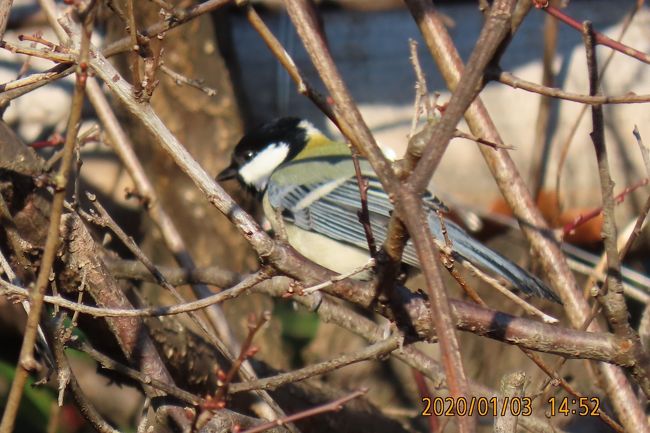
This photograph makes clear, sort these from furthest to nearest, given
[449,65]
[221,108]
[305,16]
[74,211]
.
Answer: [221,108], [449,65], [74,211], [305,16]

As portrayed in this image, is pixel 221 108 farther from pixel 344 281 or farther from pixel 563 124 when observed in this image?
pixel 344 281

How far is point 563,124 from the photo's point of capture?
386 centimetres

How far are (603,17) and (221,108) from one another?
1625 millimetres

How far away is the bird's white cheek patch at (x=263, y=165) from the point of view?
135 inches

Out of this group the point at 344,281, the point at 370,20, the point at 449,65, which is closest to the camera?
the point at 344,281

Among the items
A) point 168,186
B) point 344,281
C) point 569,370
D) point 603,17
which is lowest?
point 344,281

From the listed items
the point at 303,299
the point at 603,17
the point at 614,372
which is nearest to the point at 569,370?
the point at 614,372

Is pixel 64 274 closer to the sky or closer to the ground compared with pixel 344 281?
closer to the sky

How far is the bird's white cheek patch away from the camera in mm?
3436

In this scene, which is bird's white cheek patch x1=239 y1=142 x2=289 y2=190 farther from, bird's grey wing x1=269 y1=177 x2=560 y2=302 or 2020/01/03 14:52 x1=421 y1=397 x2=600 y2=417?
2020/01/03 14:52 x1=421 y1=397 x2=600 y2=417

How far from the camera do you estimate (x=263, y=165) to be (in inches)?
136
